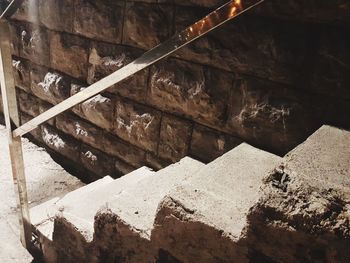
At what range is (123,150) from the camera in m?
2.92

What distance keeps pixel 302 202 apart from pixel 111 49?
2124 millimetres

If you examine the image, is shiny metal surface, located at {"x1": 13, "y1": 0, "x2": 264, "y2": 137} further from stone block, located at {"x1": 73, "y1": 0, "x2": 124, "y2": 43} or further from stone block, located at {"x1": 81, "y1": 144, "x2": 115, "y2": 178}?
stone block, located at {"x1": 81, "y1": 144, "x2": 115, "y2": 178}

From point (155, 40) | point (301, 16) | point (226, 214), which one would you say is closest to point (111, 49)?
point (155, 40)

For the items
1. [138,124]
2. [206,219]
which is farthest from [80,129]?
[206,219]

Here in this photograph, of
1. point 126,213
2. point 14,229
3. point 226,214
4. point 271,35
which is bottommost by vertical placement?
point 14,229

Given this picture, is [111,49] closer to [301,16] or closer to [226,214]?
[301,16]

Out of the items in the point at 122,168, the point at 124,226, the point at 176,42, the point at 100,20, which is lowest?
the point at 122,168

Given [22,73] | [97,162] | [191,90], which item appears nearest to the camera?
[191,90]

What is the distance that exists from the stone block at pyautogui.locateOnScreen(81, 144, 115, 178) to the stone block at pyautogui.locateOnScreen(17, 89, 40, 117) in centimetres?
89

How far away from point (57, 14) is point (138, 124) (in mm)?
1327

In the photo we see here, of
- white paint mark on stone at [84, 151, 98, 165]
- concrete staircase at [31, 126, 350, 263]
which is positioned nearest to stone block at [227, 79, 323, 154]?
concrete staircase at [31, 126, 350, 263]

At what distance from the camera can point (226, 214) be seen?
50.9 inches

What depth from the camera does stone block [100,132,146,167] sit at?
2.81m

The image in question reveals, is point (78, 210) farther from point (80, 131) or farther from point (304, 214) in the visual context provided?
point (304, 214)
